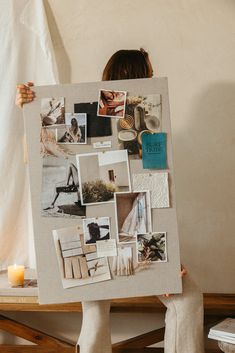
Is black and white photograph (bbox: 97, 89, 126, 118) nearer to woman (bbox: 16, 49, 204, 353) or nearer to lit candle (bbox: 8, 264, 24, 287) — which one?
woman (bbox: 16, 49, 204, 353)

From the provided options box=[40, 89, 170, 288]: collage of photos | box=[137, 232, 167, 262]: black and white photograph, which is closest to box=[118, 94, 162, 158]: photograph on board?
box=[40, 89, 170, 288]: collage of photos

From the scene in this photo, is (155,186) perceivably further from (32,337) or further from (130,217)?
(32,337)

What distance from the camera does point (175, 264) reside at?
4.48 feet

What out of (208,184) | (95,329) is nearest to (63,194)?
(95,329)

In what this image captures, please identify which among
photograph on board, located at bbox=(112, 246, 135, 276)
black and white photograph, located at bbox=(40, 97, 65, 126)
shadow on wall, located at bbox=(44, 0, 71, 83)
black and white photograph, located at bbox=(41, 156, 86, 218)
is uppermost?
shadow on wall, located at bbox=(44, 0, 71, 83)

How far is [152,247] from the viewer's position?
1.35m

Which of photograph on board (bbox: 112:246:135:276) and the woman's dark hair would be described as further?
the woman's dark hair

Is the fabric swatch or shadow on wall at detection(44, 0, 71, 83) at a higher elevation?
shadow on wall at detection(44, 0, 71, 83)

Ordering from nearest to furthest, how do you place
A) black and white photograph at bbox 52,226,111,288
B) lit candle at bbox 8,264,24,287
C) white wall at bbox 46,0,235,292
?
1. black and white photograph at bbox 52,226,111,288
2. lit candle at bbox 8,264,24,287
3. white wall at bbox 46,0,235,292

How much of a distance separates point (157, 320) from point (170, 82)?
91cm

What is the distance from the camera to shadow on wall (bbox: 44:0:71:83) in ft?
6.22

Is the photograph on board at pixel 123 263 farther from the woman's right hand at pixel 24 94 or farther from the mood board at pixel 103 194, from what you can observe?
the woman's right hand at pixel 24 94

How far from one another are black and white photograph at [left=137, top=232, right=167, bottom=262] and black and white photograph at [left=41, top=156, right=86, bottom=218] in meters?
0.18

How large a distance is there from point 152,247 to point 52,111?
47 cm
